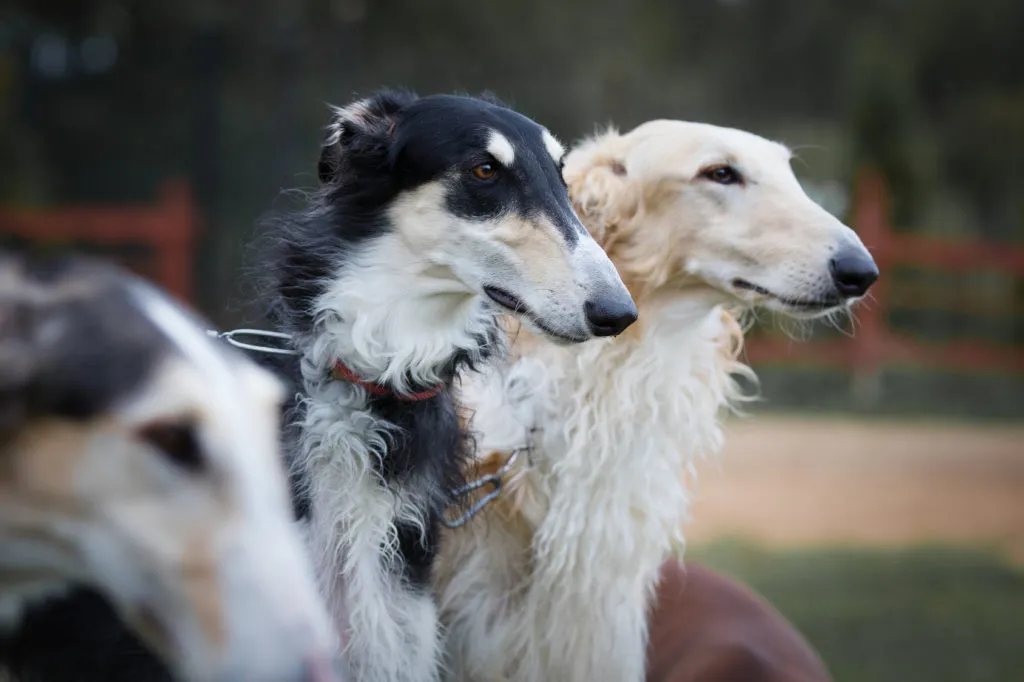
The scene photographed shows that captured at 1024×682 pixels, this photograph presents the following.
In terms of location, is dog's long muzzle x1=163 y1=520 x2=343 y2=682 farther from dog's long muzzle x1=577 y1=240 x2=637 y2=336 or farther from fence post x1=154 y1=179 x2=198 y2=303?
fence post x1=154 y1=179 x2=198 y2=303

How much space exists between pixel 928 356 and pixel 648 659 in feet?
34.4

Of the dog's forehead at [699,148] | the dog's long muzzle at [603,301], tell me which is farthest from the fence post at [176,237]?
the dog's long muzzle at [603,301]

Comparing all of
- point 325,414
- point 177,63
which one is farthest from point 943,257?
point 325,414

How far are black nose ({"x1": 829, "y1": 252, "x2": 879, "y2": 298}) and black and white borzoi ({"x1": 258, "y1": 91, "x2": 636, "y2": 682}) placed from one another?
0.70 metres

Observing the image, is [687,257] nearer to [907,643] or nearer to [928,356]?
[907,643]

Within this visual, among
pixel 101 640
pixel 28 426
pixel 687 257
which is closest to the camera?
pixel 28 426

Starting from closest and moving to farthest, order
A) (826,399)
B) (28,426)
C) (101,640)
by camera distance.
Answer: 1. (28,426)
2. (101,640)
3. (826,399)

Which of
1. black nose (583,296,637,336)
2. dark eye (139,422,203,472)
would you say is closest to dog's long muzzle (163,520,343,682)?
dark eye (139,422,203,472)

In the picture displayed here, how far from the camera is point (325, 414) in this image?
2.19m

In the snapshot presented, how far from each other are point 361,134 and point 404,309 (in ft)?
1.28

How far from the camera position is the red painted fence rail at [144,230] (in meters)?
9.91

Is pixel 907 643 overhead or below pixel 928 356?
overhead

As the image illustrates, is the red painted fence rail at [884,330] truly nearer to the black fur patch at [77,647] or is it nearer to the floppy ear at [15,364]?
the black fur patch at [77,647]

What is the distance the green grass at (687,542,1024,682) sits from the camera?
4859 mm
